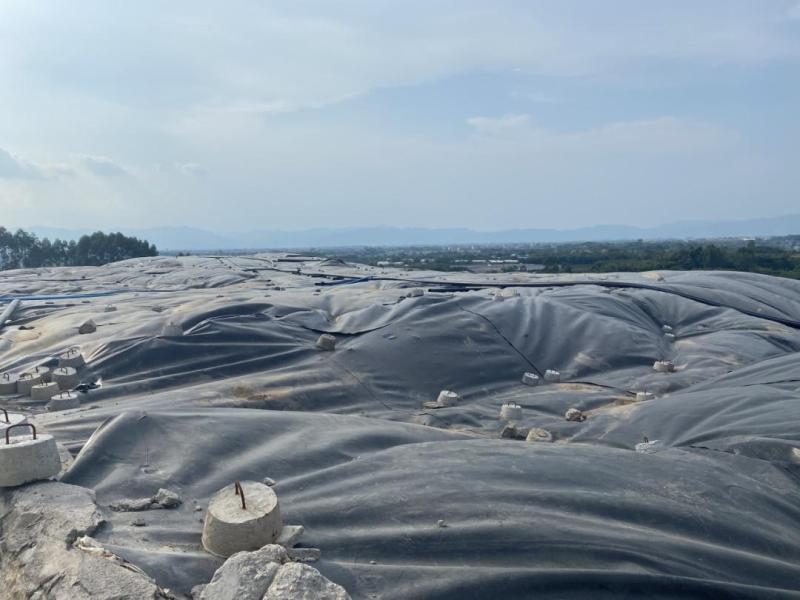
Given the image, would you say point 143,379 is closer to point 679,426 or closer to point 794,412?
point 679,426

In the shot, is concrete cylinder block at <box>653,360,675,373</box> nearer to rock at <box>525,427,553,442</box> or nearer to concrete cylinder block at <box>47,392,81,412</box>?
rock at <box>525,427,553,442</box>

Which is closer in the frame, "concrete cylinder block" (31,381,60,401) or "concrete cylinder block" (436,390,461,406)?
"concrete cylinder block" (31,381,60,401)

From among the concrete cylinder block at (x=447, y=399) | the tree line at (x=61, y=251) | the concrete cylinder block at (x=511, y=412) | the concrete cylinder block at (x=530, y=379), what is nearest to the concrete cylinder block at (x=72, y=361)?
the concrete cylinder block at (x=447, y=399)

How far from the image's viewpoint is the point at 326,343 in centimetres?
733

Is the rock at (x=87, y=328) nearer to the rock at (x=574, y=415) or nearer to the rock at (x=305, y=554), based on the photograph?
the rock at (x=574, y=415)

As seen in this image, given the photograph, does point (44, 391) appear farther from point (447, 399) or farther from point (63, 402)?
point (447, 399)

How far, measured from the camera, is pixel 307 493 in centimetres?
320

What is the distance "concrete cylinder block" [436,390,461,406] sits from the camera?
252 inches

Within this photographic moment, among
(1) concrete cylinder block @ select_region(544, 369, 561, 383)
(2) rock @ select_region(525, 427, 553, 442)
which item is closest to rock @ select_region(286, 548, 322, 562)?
(2) rock @ select_region(525, 427, 553, 442)

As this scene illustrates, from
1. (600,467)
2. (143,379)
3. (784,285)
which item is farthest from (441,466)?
(784,285)

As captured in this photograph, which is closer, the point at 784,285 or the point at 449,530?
the point at 449,530

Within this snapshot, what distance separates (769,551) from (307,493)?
2.43 meters

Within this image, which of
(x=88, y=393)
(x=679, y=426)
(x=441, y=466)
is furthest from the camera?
(x=88, y=393)

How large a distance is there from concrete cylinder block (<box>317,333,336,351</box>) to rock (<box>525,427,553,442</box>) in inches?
119
